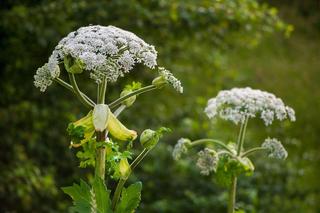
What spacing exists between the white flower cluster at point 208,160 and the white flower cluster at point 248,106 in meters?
0.13

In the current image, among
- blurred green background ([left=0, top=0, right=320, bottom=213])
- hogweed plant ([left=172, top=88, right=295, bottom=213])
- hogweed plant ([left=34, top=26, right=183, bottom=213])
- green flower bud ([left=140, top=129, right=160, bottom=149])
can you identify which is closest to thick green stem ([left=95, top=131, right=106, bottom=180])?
hogweed plant ([left=34, top=26, right=183, bottom=213])

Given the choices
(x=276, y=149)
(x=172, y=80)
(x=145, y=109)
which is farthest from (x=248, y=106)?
(x=145, y=109)

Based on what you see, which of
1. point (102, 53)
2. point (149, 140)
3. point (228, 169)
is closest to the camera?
point (102, 53)

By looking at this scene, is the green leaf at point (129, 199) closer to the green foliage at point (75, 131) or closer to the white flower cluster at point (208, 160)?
the green foliage at point (75, 131)

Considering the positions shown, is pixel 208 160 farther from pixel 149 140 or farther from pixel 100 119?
pixel 100 119

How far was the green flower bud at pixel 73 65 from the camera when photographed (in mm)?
1550

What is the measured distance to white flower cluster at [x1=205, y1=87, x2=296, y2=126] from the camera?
205 centimetres

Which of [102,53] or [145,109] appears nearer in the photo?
[102,53]

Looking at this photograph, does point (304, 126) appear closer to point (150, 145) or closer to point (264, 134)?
point (264, 134)

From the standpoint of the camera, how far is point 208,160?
203 cm

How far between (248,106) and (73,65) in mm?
716

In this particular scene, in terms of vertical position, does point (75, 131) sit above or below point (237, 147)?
below

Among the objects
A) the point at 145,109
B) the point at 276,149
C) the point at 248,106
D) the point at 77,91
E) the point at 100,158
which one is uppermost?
the point at 145,109

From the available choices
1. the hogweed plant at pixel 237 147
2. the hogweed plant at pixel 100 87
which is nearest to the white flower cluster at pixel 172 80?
the hogweed plant at pixel 100 87
